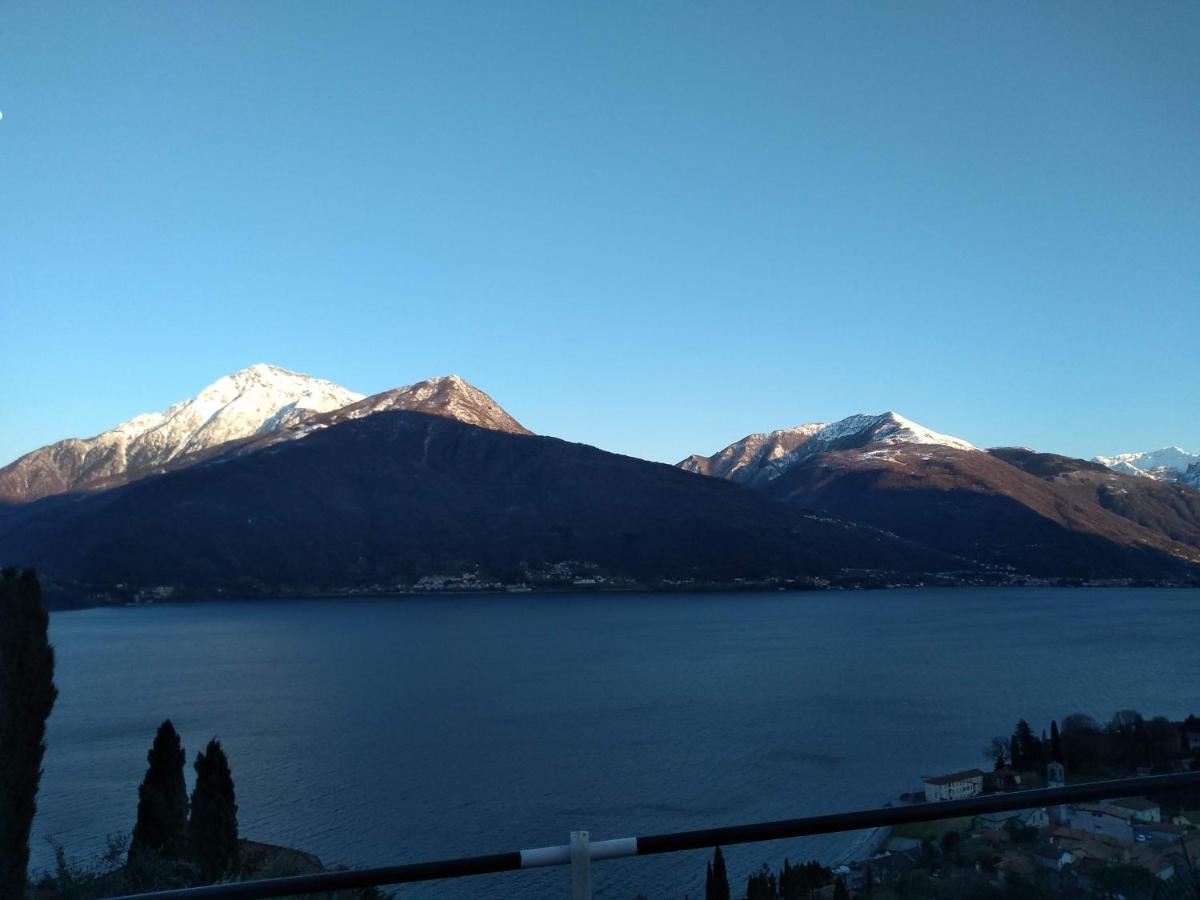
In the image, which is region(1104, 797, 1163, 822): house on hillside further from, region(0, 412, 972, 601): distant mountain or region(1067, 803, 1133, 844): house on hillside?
region(0, 412, 972, 601): distant mountain

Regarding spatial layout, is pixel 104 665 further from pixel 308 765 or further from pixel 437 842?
pixel 437 842

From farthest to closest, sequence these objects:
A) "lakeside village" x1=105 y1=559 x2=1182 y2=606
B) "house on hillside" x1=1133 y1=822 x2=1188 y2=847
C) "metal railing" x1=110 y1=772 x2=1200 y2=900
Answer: "lakeside village" x1=105 y1=559 x2=1182 y2=606 → "house on hillside" x1=1133 y1=822 x2=1188 y2=847 → "metal railing" x1=110 y1=772 x2=1200 y2=900

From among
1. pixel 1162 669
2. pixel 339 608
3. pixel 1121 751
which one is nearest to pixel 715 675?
pixel 1162 669

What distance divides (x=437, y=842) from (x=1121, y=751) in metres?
24.6

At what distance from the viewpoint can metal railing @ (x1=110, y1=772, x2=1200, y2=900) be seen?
2272 millimetres

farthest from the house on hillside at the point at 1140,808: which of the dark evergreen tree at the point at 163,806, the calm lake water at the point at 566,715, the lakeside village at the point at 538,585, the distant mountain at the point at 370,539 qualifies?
the distant mountain at the point at 370,539

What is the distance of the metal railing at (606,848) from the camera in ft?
7.45

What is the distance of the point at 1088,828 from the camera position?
3.14 meters

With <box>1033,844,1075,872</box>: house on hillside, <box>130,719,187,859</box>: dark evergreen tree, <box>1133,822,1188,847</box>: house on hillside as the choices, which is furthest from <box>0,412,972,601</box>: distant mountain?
<box>1133,822,1188,847</box>: house on hillside

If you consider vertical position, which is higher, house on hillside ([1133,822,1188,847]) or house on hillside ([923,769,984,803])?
house on hillside ([1133,822,1188,847])

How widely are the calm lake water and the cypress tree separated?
5.49m

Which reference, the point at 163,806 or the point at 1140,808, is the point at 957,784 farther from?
the point at 1140,808

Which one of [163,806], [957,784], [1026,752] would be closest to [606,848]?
[163,806]

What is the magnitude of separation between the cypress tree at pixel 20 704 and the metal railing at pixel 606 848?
934cm
